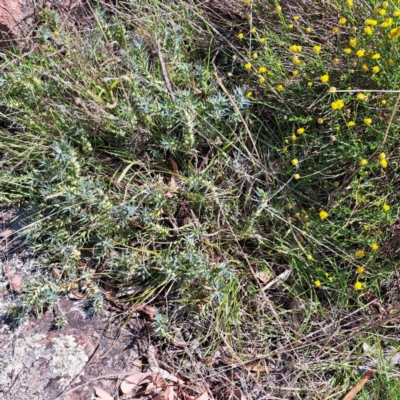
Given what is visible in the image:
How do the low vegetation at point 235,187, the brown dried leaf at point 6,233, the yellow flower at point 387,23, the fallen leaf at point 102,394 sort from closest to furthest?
1. the yellow flower at point 387,23
2. the fallen leaf at point 102,394
3. the low vegetation at point 235,187
4. the brown dried leaf at point 6,233

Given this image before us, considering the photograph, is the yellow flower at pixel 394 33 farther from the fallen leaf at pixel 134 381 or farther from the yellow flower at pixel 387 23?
the fallen leaf at pixel 134 381

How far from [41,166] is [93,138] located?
339 millimetres

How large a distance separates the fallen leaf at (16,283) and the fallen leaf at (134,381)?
0.76 m

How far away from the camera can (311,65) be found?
2.37 m

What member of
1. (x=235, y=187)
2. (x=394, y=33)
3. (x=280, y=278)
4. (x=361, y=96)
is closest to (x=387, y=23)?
(x=394, y=33)

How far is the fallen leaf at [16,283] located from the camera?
2.34 m

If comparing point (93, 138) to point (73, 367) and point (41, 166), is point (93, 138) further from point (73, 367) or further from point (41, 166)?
point (73, 367)

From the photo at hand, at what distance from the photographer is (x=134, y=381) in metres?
2.17

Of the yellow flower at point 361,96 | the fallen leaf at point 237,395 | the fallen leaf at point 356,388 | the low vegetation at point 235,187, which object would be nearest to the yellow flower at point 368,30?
the low vegetation at point 235,187

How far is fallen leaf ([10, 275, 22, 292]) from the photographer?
2.34 meters

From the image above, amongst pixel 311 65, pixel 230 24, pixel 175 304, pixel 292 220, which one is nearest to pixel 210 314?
pixel 175 304

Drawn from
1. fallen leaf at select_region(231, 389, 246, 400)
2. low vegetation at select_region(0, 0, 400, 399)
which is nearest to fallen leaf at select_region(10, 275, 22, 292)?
low vegetation at select_region(0, 0, 400, 399)

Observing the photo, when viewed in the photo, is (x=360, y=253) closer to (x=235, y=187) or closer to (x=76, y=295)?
(x=235, y=187)

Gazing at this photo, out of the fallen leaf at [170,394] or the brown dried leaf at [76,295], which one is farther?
the brown dried leaf at [76,295]
